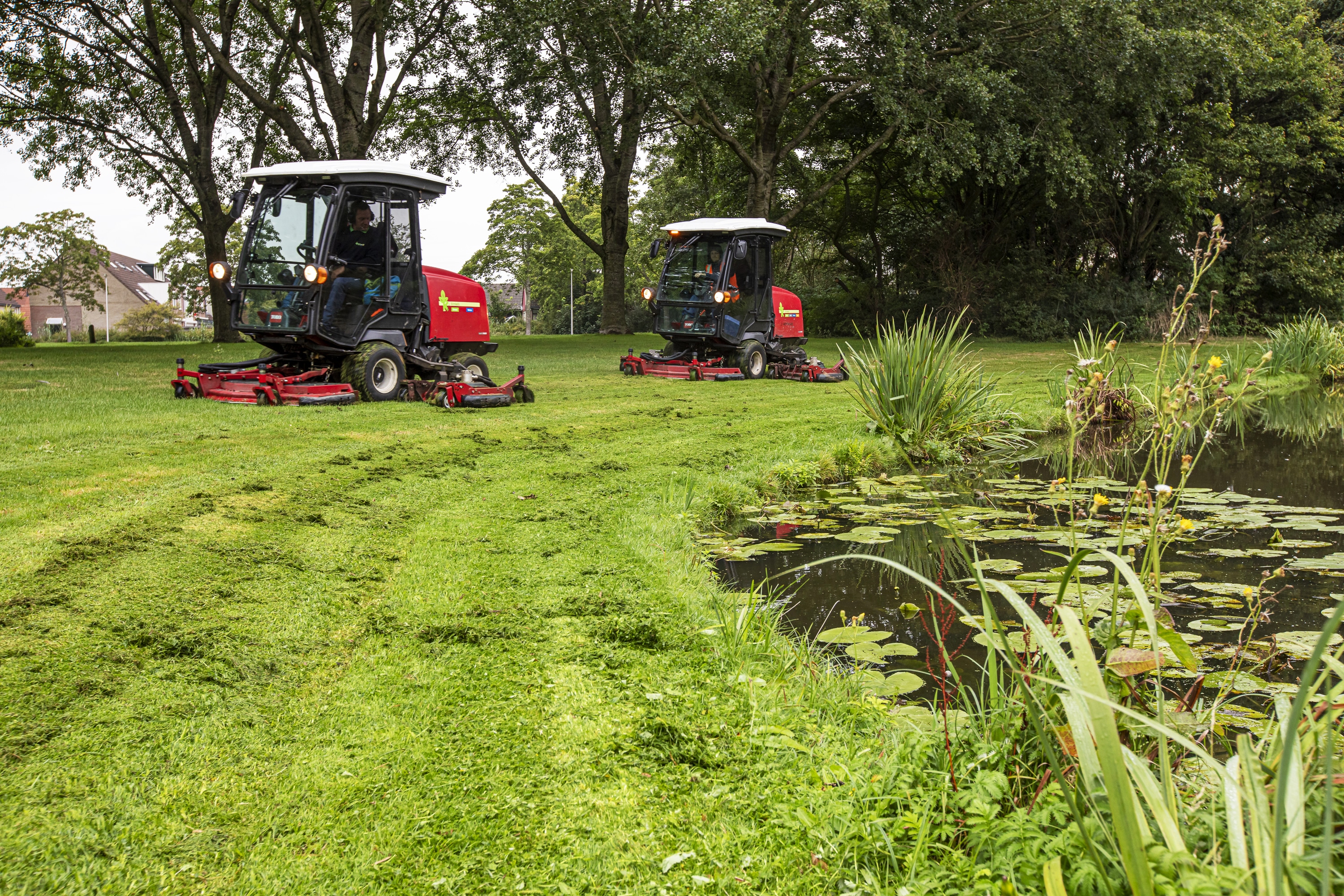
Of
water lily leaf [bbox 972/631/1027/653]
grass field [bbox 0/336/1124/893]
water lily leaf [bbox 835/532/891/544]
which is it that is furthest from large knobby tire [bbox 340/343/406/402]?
water lily leaf [bbox 972/631/1027/653]

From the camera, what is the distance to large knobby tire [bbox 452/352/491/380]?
434 inches

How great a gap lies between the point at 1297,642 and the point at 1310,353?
1168 cm

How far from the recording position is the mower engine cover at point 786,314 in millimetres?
16078

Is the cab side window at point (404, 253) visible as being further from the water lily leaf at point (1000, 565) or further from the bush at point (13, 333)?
the bush at point (13, 333)

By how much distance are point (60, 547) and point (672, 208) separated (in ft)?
96.8

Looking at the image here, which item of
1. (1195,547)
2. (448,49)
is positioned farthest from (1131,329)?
(1195,547)

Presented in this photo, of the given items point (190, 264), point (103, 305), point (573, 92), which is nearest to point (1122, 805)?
point (573, 92)

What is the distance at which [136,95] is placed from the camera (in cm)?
2369

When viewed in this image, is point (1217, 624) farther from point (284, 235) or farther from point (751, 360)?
point (751, 360)

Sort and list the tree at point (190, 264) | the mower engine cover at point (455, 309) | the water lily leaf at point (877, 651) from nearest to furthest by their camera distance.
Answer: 1. the water lily leaf at point (877, 651)
2. the mower engine cover at point (455, 309)
3. the tree at point (190, 264)

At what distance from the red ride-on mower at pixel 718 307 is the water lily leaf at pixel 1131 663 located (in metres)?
12.5

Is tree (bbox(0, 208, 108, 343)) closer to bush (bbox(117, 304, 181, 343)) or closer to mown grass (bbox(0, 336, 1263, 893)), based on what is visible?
bush (bbox(117, 304, 181, 343))

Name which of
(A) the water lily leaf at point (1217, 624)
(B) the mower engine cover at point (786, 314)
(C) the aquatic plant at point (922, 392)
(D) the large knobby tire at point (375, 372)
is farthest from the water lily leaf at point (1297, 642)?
(B) the mower engine cover at point (786, 314)

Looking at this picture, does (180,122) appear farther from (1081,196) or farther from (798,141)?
(1081,196)
